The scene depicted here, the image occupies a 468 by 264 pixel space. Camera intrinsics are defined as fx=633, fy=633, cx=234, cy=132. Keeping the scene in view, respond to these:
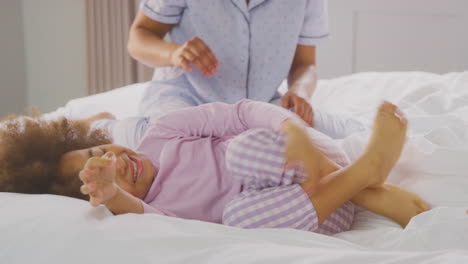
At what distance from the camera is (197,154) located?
1097 mm

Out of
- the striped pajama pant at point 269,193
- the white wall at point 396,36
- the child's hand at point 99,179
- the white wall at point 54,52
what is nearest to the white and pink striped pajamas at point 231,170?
the striped pajama pant at point 269,193

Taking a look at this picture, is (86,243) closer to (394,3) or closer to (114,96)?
(114,96)

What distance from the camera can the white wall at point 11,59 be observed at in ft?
9.71

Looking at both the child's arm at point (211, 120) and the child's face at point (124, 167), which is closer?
the child's face at point (124, 167)

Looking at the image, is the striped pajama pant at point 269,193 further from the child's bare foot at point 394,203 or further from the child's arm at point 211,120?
the child's arm at point 211,120

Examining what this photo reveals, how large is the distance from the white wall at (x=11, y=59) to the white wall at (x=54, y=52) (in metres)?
0.04

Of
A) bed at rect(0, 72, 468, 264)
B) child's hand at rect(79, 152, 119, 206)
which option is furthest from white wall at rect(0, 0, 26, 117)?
child's hand at rect(79, 152, 119, 206)

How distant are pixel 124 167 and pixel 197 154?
0.46ft

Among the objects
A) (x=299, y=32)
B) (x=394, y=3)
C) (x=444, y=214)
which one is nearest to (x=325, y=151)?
(x=444, y=214)

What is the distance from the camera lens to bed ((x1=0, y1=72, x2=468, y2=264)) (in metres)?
0.66

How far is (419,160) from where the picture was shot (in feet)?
3.33

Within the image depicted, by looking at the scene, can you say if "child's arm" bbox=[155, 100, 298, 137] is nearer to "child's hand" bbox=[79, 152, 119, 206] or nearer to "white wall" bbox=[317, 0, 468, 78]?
"child's hand" bbox=[79, 152, 119, 206]

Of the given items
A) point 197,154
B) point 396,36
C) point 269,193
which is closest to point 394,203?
point 269,193

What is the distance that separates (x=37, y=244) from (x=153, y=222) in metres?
0.14
